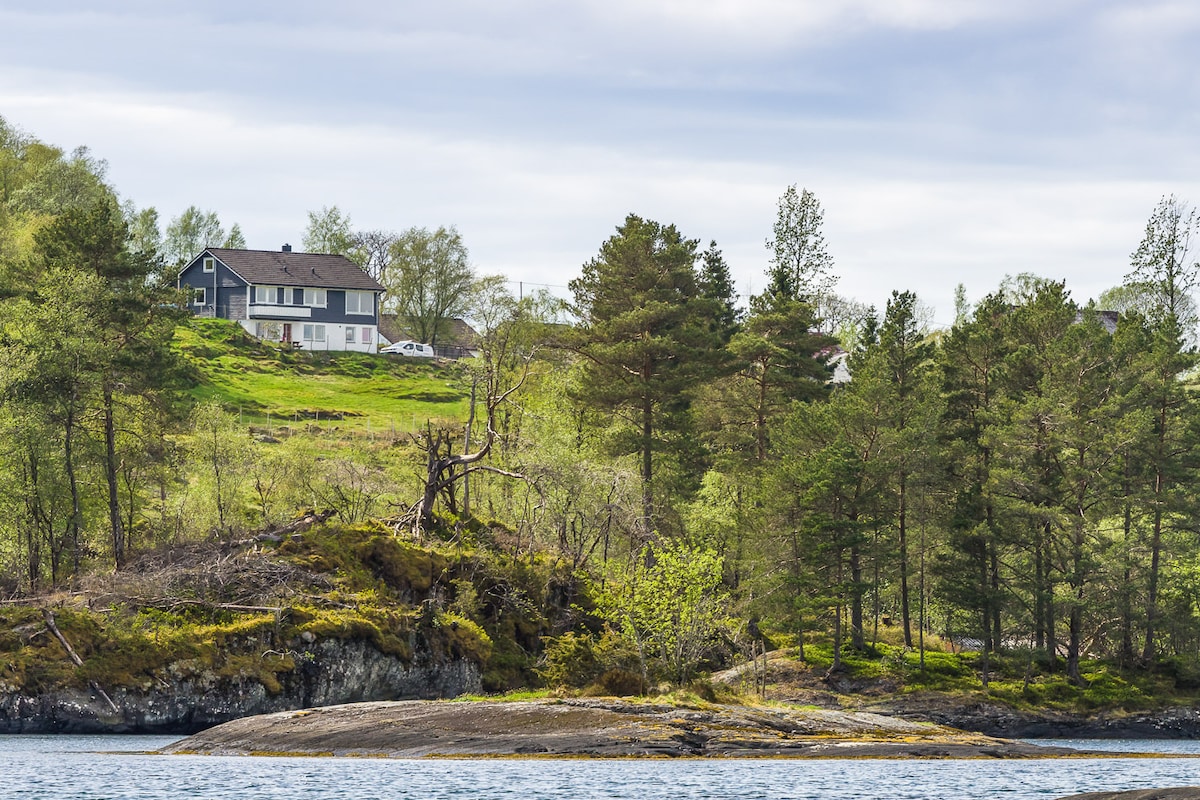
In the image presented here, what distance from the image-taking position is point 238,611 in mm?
48781

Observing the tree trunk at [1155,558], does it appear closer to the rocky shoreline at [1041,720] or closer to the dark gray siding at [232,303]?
the rocky shoreline at [1041,720]

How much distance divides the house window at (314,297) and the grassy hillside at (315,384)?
678 cm

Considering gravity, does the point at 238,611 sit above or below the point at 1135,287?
below

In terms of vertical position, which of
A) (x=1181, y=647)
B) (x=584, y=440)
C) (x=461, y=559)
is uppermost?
(x=584, y=440)

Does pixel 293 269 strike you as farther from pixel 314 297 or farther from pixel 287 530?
pixel 287 530

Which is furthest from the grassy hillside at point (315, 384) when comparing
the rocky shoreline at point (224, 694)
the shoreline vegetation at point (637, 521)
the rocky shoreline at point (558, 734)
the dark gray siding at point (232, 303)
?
the rocky shoreline at point (558, 734)

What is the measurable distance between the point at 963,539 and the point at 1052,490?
4832 mm

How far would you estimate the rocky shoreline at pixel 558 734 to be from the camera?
38.2 meters

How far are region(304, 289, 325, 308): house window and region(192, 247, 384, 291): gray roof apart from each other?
0.62 m

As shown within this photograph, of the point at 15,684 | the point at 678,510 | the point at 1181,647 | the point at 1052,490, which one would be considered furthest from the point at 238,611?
the point at 1181,647

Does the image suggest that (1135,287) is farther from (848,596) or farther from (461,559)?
(461,559)

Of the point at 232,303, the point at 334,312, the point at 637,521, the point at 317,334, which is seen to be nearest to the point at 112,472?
the point at 637,521

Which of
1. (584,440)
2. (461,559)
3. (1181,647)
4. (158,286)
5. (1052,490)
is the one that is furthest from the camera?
(584,440)

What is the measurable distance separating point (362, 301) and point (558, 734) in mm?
101554
